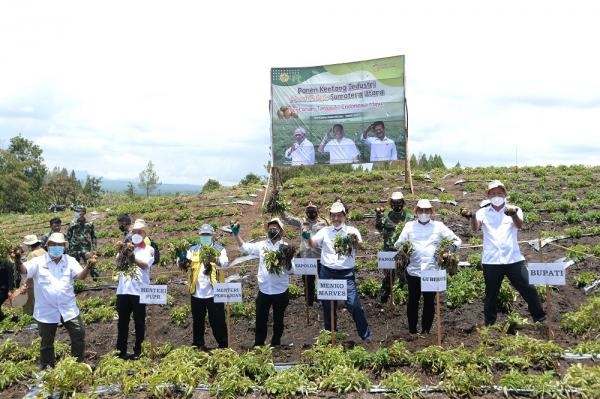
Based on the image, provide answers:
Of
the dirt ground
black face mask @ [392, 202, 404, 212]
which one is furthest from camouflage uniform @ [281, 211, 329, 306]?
black face mask @ [392, 202, 404, 212]

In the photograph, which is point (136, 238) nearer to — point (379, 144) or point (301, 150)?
point (301, 150)

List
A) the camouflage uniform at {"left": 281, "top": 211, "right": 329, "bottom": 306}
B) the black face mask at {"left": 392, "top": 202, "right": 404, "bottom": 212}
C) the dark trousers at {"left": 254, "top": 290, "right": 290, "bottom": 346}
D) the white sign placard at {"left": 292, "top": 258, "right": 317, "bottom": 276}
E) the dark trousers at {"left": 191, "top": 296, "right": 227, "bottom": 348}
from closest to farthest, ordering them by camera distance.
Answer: the dark trousers at {"left": 254, "top": 290, "right": 290, "bottom": 346} → the dark trousers at {"left": 191, "top": 296, "right": 227, "bottom": 348} → the white sign placard at {"left": 292, "top": 258, "right": 317, "bottom": 276} → the black face mask at {"left": 392, "top": 202, "right": 404, "bottom": 212} → the camouflage uniform at {"left": 281, "top": 211, "right": 329, "bottom": 306}

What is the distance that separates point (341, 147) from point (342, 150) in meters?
0.11

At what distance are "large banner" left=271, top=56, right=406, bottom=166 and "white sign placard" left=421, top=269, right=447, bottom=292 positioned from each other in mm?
10825

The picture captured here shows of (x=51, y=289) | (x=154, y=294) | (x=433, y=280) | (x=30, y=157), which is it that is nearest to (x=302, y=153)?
(x=154, y=294)

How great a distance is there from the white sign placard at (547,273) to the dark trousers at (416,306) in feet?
4.59

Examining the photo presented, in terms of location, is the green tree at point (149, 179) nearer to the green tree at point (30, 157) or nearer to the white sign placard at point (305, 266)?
the green tree at point (30, 157)

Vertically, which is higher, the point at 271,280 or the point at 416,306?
the point at 271,280

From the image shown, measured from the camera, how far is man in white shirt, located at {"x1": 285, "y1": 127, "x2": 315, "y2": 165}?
59.1 feet

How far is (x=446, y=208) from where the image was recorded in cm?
1636

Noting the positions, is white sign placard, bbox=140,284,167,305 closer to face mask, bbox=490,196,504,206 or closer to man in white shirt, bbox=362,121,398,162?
face mask, bbox=490,196,504,206

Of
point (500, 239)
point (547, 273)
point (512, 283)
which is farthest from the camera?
point (512, 283)

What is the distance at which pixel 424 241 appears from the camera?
7.68 meters

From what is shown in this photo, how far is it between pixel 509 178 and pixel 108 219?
15373 mm
